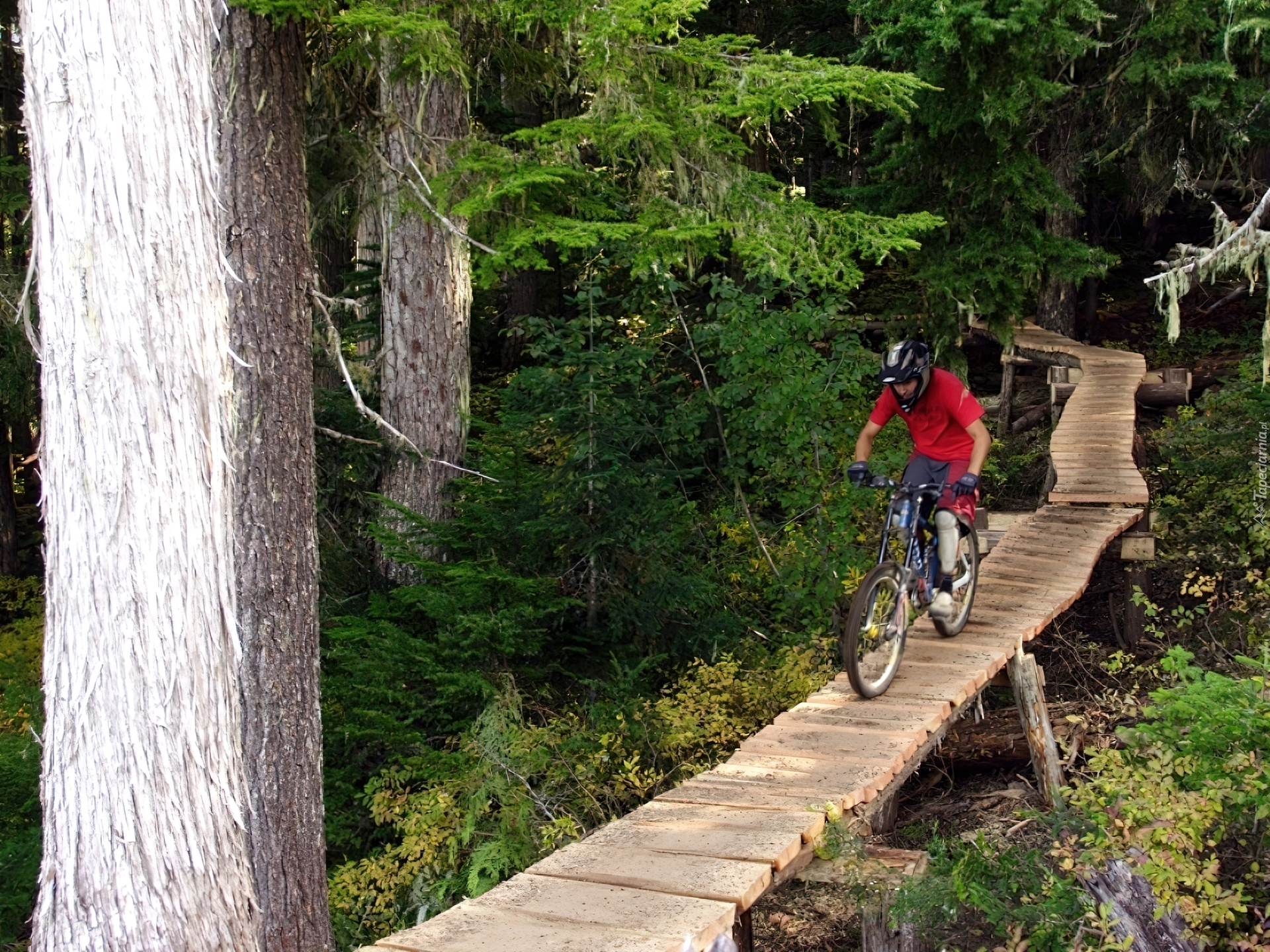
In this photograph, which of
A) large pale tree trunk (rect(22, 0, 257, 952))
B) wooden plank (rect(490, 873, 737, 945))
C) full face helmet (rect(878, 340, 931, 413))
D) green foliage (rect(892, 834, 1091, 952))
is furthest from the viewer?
full face helmet (rect(878, 340, 931, 413))

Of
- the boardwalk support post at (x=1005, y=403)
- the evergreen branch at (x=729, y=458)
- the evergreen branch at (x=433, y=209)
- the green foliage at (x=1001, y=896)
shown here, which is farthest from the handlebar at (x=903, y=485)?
the boardwalk support post at (x=1005, y=403)

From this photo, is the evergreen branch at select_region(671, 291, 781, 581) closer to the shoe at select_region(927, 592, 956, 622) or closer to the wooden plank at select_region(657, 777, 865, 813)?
the shoe at select_region(927, 592, 956, 622)

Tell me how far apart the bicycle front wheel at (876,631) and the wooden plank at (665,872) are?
2068mm

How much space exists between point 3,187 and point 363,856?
1044 cm

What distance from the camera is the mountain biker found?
7043 millimetres

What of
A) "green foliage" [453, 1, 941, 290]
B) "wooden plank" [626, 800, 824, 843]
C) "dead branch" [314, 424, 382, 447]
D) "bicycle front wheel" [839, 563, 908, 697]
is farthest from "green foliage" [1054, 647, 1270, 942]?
"dead branch" [314, 424, 382, 447]

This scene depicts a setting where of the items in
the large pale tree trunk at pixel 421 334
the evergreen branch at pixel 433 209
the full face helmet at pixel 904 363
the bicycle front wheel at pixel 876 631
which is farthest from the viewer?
the large pale tree trunk at pixel 421 334

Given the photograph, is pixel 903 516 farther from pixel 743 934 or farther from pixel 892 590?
pixel 743 934

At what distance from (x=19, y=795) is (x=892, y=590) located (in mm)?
7210

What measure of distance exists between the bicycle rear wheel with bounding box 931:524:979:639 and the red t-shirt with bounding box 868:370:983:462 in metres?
0.75

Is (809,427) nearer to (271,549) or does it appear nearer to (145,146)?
(271,549)

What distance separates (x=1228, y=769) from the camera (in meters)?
5.32

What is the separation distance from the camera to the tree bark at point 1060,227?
14.9 meters

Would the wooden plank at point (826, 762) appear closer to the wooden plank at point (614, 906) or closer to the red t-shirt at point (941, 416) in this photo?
the wooden plank at point (614, 906)
